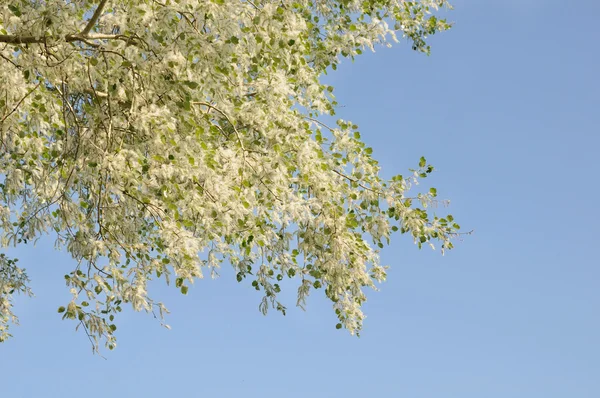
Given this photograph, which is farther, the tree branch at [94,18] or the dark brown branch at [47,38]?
the tree branch at [94,18]

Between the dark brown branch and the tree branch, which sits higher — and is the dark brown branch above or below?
below

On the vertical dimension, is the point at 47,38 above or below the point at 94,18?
below

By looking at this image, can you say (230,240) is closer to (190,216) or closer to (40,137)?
(190,216)

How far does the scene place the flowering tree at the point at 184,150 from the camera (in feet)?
27.0

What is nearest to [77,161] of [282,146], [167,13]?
[167,13]

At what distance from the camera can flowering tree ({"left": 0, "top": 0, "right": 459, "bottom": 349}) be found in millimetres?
8227

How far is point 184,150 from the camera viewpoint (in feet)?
28.5

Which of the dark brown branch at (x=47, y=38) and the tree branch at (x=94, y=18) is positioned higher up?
the tree branch at (x=94, y=18)

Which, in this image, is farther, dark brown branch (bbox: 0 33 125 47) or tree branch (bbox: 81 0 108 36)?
tree branch (bbox: 81 0 108 36)

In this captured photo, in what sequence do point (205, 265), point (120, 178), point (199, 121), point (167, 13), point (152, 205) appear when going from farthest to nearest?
point (205, 265)
point (199, 121)
point (152, 205)
point (120, 178)
point (167, 13)

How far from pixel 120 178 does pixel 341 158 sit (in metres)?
3.82

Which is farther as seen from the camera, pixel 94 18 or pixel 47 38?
pixel 94 18

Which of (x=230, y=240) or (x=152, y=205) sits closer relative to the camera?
(x=152, y=205)

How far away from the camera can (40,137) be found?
36.9ft
